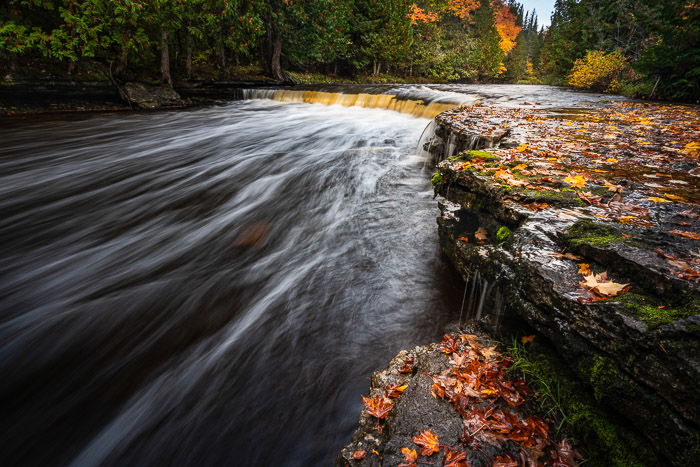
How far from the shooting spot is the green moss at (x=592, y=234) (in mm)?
1903

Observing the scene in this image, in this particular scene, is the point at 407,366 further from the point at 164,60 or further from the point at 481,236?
the point at 164,60

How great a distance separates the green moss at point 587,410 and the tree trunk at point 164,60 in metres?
16.4

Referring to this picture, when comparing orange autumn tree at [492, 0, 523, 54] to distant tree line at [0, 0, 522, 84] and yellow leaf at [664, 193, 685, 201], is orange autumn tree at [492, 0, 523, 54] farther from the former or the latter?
yellow leaf at [664, 193, 685, 201]

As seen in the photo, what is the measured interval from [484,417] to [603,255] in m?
1.17

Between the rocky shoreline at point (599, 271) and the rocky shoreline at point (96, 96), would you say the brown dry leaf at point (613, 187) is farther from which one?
the rocky shoreline at point (96, 96)

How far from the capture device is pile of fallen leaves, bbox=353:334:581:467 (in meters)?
1.55

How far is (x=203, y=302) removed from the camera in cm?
328

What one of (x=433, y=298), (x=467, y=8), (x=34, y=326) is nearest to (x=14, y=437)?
(x=34, y=326)

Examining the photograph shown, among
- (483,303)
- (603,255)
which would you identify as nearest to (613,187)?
(603,255)

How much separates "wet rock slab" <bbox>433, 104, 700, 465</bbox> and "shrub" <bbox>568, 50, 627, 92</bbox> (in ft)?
47.8

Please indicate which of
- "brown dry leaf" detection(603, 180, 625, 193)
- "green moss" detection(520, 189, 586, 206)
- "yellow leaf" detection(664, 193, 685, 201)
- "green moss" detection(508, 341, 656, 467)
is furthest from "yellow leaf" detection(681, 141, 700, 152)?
"green moss" detection(508, 341, 656, 467)

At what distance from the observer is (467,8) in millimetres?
40906

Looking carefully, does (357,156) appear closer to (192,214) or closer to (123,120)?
(192,214)

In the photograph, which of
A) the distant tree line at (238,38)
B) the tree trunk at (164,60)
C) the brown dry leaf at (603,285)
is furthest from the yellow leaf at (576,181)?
the tree trunk at (164,60)
